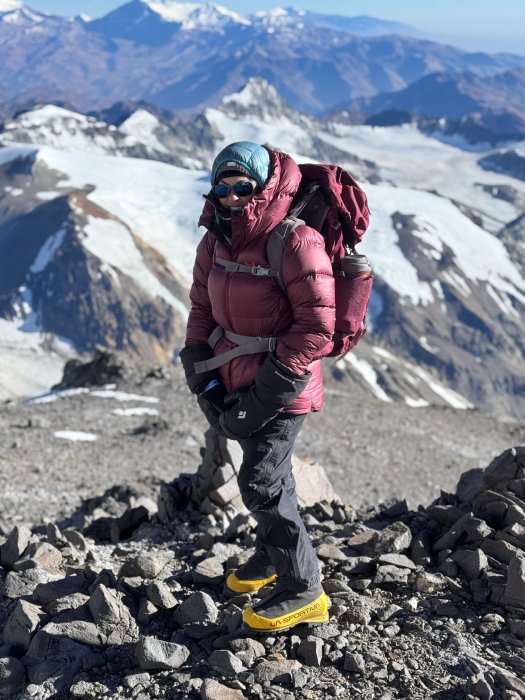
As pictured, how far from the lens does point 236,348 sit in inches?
256

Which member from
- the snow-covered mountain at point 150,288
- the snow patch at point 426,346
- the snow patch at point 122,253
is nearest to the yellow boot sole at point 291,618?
the snow-covered mountain at point 150,288

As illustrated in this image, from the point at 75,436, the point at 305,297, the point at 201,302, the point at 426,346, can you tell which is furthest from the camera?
the point at 426,346

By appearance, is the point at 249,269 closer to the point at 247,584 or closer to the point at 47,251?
the point at 247,584

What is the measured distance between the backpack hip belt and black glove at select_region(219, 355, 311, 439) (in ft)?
0.72

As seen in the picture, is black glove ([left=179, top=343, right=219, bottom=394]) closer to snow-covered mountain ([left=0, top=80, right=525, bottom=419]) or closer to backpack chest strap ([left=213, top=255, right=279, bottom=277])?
backpack chest strap ([left=213, top=255, right=279, bottom=277])

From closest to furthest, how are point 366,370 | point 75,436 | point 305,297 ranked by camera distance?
point 305,297 → point 75,436 → point 366,370

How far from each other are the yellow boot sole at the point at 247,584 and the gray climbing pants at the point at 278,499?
2.34 ft

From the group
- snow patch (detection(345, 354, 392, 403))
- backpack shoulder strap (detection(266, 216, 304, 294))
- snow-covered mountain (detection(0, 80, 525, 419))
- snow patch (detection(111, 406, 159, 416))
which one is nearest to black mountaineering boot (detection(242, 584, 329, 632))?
backpack shoulder strap (detection(266, 216, 304, 294))

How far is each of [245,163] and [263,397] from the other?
1882 millimetres

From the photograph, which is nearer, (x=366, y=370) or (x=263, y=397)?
(x=263, y=397)

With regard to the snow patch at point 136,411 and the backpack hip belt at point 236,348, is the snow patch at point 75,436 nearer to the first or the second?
the snow patch at point 136,411

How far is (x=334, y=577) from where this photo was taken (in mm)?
8023

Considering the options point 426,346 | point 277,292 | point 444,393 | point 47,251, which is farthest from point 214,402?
point 426,346

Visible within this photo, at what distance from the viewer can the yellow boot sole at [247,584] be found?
24.5 ft
